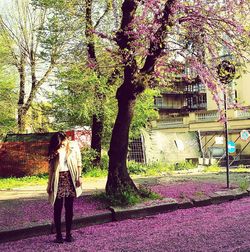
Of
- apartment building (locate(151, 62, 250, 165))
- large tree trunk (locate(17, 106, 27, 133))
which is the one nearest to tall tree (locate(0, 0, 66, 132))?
large tree trunk (locate(17, 106, 27, 133))

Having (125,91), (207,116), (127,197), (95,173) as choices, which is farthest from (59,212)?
(207,116)

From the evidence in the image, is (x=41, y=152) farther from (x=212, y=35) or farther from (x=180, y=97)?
(x=180, y=97)

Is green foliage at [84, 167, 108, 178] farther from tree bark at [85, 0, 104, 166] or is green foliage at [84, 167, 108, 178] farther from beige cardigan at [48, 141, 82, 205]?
beige cardigan at [48, 141, 82, 205]

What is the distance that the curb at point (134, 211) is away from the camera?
6.86 meters

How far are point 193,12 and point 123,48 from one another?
1774 millimetres

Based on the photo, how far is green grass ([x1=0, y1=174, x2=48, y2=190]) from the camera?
554 inches

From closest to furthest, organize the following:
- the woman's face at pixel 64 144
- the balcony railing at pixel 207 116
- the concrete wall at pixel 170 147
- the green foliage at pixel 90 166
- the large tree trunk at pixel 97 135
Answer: the woman's face at pixel 64 144 < the green foliage at pixel 90 166 < the large tree trunk at pixel 97 135 < the concrete wall at pixel 170 147 < the balcony railing at pixel 207 116

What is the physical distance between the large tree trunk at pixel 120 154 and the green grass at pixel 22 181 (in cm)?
525

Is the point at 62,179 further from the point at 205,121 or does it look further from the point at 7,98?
the point at 205,121

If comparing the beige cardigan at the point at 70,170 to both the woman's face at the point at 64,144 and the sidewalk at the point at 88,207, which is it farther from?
the sidewalk at the point at 88,207

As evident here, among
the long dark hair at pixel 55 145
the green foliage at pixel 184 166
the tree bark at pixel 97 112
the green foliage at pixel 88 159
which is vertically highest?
the tree bark at pixel 97 112

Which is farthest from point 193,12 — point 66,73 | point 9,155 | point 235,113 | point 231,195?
point 235,113

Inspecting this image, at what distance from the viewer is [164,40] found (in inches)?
356

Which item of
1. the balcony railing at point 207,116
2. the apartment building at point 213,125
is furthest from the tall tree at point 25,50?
the balcony railing at point 207,116
